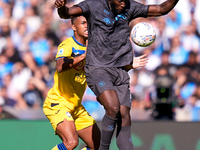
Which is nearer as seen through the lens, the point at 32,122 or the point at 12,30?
the point at 32,122

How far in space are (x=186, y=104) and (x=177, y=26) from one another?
2004 mm

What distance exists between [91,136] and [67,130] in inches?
22.0

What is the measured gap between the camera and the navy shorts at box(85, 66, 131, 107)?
399cm

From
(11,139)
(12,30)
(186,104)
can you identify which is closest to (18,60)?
(12,30)

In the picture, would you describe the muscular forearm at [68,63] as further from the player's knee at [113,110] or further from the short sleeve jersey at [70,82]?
the player's knee at [113,110]

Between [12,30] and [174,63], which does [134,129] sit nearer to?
[174,63]

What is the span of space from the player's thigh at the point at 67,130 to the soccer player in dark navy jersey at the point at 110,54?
60 cm

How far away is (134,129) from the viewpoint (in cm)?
621

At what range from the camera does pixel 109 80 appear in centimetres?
405

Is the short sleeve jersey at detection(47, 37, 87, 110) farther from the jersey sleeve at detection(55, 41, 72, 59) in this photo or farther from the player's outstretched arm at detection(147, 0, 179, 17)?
the player's outstretched arm at detection(147, 0, 179, 17)

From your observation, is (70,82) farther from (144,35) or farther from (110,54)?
(144,35)

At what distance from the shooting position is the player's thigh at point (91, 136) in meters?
4.90

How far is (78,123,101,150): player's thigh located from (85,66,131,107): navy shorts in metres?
1.03

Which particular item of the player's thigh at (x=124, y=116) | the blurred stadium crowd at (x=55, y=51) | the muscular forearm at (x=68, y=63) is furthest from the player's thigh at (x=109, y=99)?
the blurred stadium crowd at (x=55, y=51)
